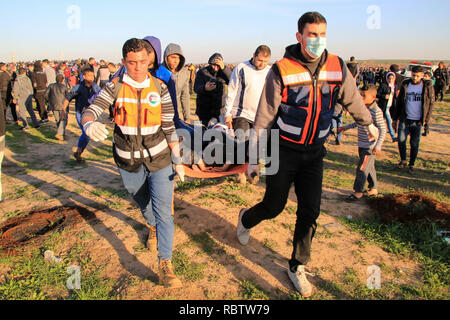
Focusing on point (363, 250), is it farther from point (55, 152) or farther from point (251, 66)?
point (55, 152)

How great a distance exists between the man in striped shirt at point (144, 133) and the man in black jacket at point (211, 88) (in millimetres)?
3193

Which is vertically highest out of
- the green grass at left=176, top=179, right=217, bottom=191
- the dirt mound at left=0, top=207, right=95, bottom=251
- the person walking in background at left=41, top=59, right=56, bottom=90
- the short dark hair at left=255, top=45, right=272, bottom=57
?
the person walking in background at left=41, top=59, right=56, bottom=90

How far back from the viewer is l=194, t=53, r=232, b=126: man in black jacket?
6.27 meters

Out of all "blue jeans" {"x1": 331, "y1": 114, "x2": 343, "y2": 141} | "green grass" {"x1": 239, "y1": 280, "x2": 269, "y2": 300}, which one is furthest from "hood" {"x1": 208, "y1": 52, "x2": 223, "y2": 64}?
"green grass" {"x1": 239, "y1": 280, "x2": 269, "y2": 300}

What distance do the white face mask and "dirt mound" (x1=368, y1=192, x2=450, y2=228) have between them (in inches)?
123

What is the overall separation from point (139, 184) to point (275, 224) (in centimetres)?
213

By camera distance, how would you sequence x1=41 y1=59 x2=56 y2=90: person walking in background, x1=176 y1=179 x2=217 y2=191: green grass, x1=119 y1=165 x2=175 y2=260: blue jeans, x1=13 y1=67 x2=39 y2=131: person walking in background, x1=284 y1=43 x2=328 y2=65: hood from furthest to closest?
x1=41 y1=59 x2=56 y2=90: person walking in background → x1=13 y1=67 x2=39 y2=131: person walking in background → x1=176 y1=179 x2=217 y2=191: green grass → x1=119 y1=165 x2=175 y2=260: blue jeans → x1=284 y1=43 x2=328 y2=65: hood

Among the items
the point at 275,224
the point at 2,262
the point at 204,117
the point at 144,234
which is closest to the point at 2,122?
the point at 2,262

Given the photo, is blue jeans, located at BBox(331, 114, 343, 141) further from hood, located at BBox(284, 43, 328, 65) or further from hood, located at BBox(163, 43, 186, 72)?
hood, located at BBox(284, 43, 328, 65)

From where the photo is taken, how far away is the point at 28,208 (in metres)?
4.88

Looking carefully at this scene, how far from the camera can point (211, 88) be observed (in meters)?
6.11

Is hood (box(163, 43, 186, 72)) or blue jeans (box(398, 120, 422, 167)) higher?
hood (box(163, 43, 186, 72))

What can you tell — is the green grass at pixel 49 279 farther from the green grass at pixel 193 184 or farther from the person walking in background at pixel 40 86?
the person walking in background at pixel 40 86

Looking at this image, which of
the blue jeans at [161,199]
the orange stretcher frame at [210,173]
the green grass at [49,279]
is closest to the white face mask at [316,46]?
the blue jeans at [161,199]
